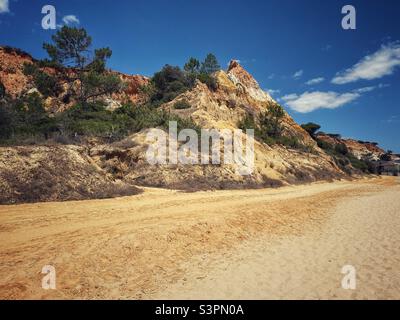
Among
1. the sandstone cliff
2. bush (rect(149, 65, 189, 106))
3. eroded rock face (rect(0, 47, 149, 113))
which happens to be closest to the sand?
the sandstone cliff

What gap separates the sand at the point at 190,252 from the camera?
5047 mm

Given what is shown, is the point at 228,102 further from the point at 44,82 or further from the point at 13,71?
the point at 13,71

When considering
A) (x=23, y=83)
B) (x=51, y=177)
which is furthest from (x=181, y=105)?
(x=23, y=83)

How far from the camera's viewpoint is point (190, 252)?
22.6 feet

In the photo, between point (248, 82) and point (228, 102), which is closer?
point (228, 102)

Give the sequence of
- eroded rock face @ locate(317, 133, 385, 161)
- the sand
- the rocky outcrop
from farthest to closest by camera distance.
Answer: eroded rock face @ locate(317, 133, 385, 161) → the rocky outcrop → the sand

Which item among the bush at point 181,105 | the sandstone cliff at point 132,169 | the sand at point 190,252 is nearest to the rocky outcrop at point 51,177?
the sandstone cliff at point 132,169

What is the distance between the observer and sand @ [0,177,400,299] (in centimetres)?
505

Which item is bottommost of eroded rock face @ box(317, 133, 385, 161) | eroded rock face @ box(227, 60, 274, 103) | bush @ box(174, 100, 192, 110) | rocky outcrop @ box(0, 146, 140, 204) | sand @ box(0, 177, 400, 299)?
sand @ box(0, 177, 400, 299)

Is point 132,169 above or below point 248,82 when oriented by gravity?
below

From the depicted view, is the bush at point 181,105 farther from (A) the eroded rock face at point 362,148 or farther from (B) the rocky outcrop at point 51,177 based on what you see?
(A) the eroded rock face at point 362,148

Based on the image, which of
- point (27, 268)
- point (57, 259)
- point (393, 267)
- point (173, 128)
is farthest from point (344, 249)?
point (173, 128)

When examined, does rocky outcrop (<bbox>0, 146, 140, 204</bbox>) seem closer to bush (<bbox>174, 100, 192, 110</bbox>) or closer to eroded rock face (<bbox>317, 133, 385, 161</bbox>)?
bush (<bbox>174, 100, 192, 110</bbox>)

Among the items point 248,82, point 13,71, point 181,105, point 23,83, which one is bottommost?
point 181,105
